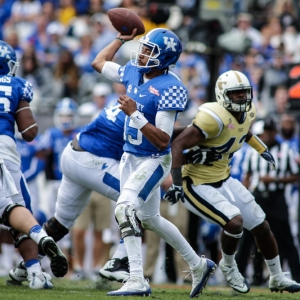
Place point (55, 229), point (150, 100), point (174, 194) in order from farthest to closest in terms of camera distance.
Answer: point (55, 229)
point (174, 194)
point (150, 100)

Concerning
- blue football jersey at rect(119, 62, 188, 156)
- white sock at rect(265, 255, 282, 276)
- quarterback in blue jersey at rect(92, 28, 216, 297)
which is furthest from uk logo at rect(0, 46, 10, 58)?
white sock at rect(265, 255, 282, 276)

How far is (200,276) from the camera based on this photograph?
611 centimetres

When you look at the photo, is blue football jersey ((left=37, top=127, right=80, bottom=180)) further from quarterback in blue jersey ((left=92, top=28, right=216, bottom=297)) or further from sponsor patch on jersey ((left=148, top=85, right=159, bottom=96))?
sponsor patch on jersey ((left=148, top=85, right=159, bottom=96))

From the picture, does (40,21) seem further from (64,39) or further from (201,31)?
(201,31)

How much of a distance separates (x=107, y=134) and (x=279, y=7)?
800 cm

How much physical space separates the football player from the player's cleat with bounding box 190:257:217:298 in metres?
0.41

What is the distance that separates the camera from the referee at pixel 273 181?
9.05 m

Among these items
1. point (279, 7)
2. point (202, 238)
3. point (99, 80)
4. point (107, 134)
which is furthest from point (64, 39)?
point (107, 134)

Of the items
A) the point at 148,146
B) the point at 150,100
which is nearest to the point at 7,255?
the point at 148,146

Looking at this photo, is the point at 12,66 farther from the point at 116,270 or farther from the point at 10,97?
the point at 116,270

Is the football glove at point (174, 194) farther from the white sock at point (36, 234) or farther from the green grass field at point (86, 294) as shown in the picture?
the white sock at point (36, 234)

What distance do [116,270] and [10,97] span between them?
5.62 feet

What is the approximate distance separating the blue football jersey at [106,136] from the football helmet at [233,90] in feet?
2.93

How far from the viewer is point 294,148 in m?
9.99
